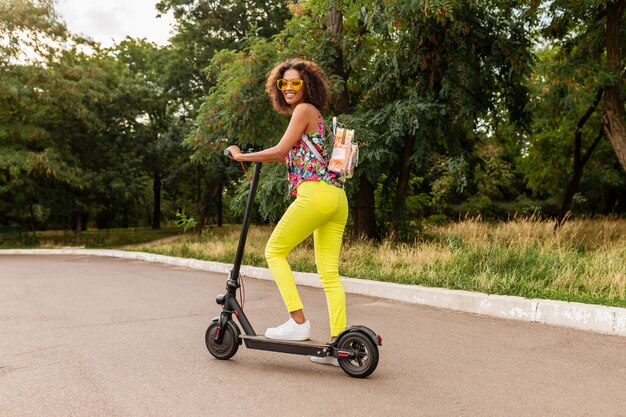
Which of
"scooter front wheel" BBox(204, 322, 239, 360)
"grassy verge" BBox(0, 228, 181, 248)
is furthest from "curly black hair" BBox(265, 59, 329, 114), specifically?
"grassy verge" BBox(0, 228, 181, 248)

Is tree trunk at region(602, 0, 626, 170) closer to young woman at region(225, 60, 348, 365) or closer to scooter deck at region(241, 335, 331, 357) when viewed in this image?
young woman at region(225, 60, 348, 365)

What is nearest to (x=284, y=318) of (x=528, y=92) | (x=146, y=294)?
(x=146, y=294)

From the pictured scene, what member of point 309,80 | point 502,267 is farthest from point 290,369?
point 502,267

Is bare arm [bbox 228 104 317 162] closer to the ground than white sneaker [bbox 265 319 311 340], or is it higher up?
higher up

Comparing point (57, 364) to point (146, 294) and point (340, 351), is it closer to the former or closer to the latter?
point (340, 351)

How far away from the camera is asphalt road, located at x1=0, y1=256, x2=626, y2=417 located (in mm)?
3342

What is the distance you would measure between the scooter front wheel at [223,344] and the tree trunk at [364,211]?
891cm

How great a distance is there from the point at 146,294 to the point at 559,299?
5.41 m

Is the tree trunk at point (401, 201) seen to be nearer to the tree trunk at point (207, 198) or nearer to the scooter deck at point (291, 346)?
the scooter deck at point (291, 346)

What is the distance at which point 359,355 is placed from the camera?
3.84 m

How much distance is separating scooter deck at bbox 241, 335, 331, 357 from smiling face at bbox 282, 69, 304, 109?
5.82 feet

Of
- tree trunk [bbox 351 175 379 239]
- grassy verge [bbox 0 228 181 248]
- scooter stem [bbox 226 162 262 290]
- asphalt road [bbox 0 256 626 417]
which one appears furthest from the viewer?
grassy verge [bbox 0 228 181 248]

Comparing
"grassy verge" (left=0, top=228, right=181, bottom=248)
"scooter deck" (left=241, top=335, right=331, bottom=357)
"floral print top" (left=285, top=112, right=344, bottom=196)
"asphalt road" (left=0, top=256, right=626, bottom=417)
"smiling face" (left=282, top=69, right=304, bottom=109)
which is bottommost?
"grassy verge" (left=0, top=228, right=181, bottom=248)

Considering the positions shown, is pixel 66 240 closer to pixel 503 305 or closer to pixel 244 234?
pixel 503 305
